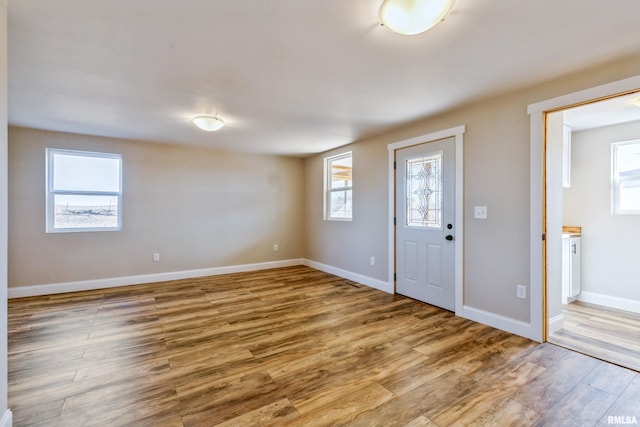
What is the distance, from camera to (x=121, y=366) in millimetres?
2254

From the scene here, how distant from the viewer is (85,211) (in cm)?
440

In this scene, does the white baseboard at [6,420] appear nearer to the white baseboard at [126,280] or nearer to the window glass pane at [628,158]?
the white baseboard at [126,280]

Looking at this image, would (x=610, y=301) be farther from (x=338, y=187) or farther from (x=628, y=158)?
(x=338, y=187)

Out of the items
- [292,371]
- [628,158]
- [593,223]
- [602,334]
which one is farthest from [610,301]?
[292,371]

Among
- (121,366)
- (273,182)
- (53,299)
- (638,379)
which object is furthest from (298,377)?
(273,182)

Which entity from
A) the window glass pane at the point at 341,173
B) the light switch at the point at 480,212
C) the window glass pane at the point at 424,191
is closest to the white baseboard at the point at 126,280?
the window glass pane at the point at 341,173

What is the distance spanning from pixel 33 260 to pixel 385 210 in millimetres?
4986

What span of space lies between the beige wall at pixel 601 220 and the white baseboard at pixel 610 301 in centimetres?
5

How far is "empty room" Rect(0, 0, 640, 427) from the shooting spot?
1.74m

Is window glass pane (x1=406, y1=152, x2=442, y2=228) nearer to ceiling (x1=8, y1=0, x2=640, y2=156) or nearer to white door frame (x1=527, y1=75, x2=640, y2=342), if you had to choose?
ceiling (x1=8, y1=0, x2=640, y2=156)

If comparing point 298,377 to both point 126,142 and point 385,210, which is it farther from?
point 126,142

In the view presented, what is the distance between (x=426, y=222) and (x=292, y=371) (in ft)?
7.89

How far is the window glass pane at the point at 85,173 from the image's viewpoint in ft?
13.9

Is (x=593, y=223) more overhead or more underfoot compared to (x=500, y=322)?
more overhead
